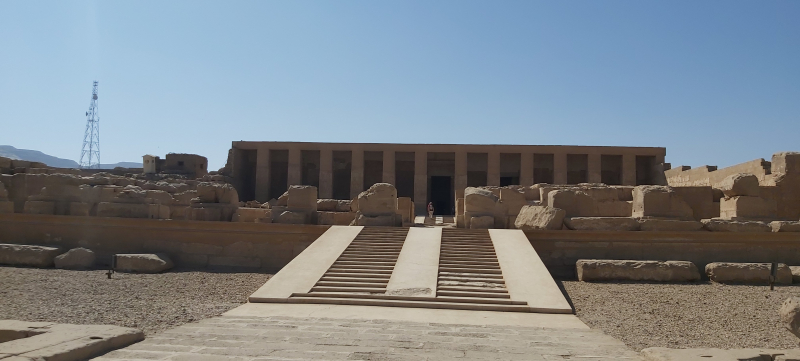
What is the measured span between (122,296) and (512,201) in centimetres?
985

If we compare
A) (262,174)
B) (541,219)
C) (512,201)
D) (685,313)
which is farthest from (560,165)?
(685,313)

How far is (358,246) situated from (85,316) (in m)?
5.09

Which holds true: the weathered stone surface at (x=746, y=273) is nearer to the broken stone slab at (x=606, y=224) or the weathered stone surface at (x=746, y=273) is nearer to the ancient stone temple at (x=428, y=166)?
the broken stone slab at (x=606, y=224)

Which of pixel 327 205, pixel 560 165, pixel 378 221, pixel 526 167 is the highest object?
pixel 560 165

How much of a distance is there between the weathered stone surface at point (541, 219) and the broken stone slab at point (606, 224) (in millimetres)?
333

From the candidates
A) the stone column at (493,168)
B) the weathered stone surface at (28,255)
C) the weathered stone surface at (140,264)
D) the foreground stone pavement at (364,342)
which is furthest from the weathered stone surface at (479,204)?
the stone column at (493,168)

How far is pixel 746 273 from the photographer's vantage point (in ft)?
33.7

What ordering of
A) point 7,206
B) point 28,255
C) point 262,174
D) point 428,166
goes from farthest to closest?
point 428,166, point 262,174, point 7,206, point 28,255

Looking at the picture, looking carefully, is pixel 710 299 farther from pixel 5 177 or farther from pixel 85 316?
pixel 5 177

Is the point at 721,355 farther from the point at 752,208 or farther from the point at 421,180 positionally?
the point at 421,180

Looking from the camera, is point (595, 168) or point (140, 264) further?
point (595, 168)

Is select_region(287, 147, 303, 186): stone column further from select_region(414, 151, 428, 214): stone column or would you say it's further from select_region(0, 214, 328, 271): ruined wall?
select_region(0, 214, 328, 271): ruined wall

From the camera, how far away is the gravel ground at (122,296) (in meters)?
7.06

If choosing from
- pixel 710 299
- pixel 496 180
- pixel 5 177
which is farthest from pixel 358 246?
pixel 496 180
